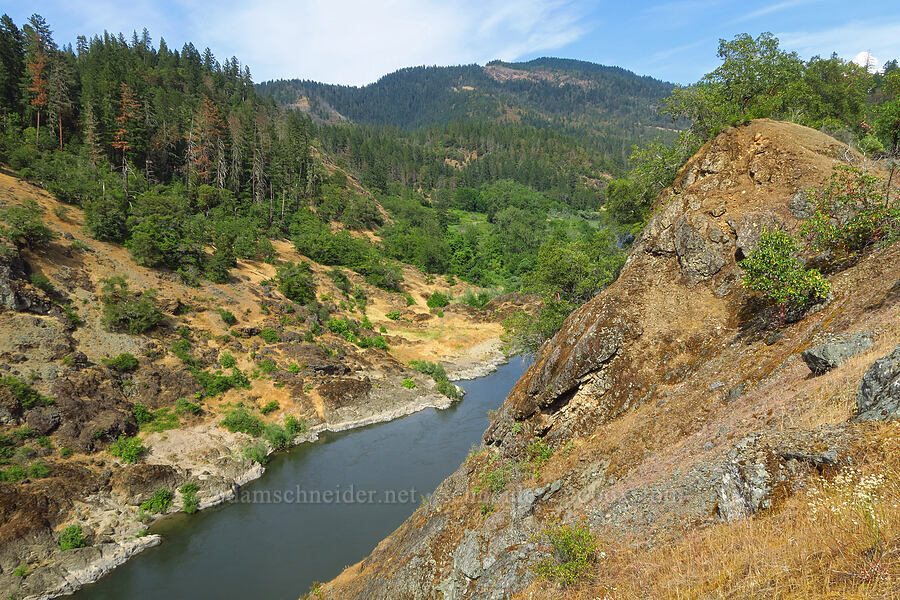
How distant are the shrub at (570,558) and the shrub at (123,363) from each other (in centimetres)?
3549

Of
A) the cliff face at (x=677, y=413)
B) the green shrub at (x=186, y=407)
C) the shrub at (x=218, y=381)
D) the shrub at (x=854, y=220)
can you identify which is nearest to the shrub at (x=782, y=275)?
the cliff face at (x=677, y=413)

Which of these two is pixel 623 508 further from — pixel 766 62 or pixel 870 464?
pixel 766 62

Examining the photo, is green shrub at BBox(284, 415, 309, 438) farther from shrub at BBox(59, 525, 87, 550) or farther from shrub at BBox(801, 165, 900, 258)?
shrub at BBox(801, 165, 900, 258)

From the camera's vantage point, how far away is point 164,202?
164 feet

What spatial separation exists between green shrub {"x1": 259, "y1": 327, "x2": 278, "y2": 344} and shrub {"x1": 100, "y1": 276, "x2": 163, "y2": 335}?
28.2 ft

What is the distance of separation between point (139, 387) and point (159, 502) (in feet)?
36.4

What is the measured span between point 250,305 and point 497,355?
2975cm

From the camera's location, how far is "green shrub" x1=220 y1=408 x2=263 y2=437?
33.0 metres

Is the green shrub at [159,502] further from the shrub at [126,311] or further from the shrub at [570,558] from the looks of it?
the shrub at [570,558]

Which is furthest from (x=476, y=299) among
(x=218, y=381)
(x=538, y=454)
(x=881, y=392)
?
(x=881, y=392)

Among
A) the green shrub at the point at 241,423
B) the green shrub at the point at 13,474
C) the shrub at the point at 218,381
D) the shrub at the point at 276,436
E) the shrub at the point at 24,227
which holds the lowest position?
the shrub at the point at 276,436

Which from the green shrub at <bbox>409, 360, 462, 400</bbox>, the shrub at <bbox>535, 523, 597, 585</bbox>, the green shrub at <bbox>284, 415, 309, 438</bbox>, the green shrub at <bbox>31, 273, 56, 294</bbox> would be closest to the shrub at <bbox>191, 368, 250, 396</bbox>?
the green shrub at <bbox>284, 415, 309, 438</bbox>

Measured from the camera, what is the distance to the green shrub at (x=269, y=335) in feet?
140

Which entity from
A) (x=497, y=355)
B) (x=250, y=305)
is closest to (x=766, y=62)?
(x=497, y=355)
